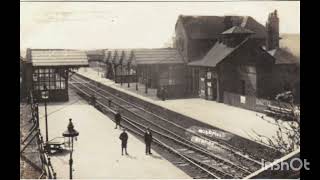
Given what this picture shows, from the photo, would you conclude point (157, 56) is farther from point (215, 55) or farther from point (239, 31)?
point (239, 31)

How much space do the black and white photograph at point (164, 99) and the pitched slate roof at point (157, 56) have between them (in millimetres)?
81

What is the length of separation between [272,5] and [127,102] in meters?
10.4

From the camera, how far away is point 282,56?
19453mm

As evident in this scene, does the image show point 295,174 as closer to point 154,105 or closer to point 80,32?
point 80,32

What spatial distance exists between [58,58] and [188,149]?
558 centimetres

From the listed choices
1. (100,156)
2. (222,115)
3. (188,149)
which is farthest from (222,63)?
(100,156)

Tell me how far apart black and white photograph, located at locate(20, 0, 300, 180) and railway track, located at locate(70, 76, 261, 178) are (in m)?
0.04

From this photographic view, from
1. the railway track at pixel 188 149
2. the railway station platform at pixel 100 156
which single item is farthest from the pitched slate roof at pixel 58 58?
the railway track at pixel 188 149

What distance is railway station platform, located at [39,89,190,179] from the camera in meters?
10.1

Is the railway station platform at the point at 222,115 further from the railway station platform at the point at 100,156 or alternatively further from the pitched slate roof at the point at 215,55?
the railway station platform at the point at 100,156

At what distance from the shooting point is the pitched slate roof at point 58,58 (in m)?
13.3

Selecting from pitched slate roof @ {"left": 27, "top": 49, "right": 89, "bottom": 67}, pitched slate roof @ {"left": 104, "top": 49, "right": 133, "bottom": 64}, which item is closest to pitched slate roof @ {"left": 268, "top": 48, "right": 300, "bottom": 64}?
pitched slate roof @ {"left": 104, "top": 49, "right": 133, "bottom": 64}

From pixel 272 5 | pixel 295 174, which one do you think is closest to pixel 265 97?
pixel 272 5

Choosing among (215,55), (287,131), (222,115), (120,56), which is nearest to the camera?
(287,131)
